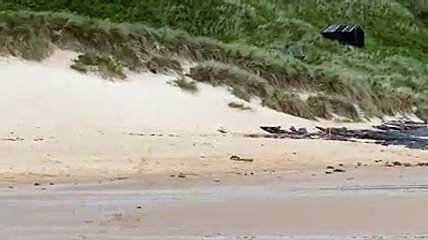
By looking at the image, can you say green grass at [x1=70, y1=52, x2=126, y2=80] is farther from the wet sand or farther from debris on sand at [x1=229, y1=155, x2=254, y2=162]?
the wet sand

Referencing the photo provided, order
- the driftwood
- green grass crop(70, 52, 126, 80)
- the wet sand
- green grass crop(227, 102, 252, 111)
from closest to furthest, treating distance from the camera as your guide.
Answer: the wet sand, the driftwood, green grass crop(227, 102, 252, 111), green grass crop(70, 52, 126, 80)

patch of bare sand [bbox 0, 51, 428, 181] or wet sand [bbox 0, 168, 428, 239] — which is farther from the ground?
patch of bare sand [bbox 0, 51, 428, 181]

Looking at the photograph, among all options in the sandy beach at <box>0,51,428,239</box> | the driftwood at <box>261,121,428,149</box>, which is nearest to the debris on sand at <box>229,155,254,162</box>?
the sandy beach at <box>0,51,428,239</box>

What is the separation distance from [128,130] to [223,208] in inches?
253

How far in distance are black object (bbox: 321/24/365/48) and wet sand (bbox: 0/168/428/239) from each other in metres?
21.9

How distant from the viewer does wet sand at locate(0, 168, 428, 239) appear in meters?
7.32

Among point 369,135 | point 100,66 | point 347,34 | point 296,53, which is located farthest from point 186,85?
point 347,34

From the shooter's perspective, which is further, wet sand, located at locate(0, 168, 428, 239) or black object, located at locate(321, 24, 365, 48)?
black object, located at locate(321, 24, 365, 48)

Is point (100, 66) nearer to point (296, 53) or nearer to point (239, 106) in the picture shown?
point (239, 106)

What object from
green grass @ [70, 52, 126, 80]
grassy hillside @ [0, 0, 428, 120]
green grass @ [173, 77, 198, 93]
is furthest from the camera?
grassy hillside @ [0, 0, 428, 120]

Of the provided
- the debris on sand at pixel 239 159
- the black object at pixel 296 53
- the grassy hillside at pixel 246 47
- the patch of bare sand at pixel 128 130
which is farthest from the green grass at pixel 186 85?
the black object at pixel 296 53

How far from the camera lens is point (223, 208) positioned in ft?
28.2

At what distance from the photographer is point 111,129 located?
14.8 meters

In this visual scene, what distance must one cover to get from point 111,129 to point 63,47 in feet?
15.5
